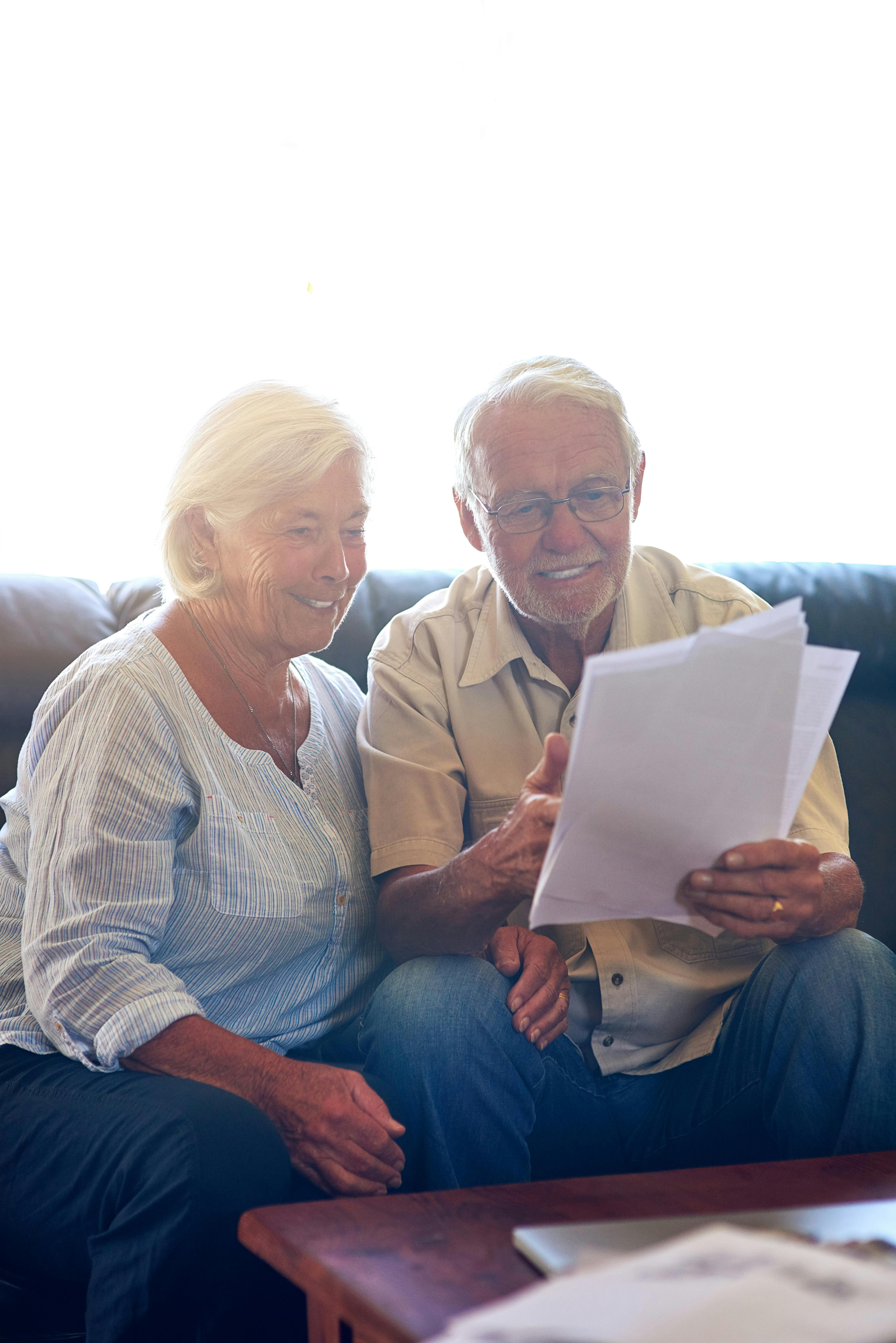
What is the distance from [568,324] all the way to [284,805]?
156cm

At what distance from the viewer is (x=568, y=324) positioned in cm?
232

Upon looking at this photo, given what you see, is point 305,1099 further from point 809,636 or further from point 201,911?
point 809,636

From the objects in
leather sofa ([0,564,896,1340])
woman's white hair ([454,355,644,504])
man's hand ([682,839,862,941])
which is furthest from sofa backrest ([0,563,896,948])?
man's hand ([682,839,862,941])

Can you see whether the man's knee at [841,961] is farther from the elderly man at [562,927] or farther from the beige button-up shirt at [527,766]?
the beige button-up shirt at [527,766]

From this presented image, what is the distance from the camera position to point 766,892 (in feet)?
2.93

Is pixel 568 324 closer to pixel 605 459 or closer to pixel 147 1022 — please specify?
pixel 605 459

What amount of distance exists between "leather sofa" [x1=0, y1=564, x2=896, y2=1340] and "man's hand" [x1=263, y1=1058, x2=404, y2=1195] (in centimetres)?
78

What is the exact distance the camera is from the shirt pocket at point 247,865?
42.3 inches

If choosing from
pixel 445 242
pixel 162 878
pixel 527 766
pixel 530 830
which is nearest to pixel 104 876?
pixel 162 878

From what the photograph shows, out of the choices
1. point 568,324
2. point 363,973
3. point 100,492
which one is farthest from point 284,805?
point 568,324

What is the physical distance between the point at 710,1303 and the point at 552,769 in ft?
1.60

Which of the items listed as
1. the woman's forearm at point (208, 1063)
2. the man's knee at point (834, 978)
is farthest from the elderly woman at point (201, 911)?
the man's knee at point (834, 978)

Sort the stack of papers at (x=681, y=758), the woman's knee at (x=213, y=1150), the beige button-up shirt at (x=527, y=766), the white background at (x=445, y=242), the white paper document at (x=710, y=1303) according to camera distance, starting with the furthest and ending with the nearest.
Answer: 1. the white background at (x=445, y=242)
2. the beige button-up shirt at (x=527, y=766)
3. the woman's knee at (x=213, y=1150)
4. the stack of papers at (x=681, y=758)
5. the white paper document at (x=710, y=1303)

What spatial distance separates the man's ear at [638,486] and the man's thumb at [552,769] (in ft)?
1.78
